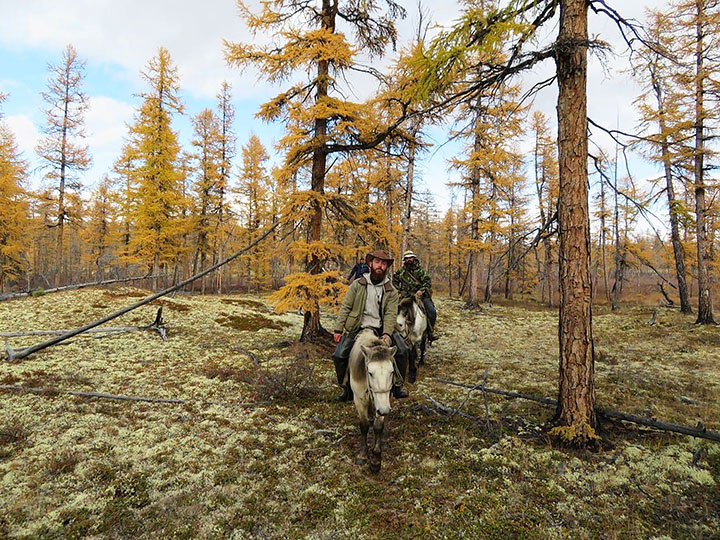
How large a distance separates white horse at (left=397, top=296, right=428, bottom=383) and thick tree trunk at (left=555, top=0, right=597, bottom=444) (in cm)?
366

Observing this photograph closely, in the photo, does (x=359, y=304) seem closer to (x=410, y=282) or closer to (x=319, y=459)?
(x=319, y=459)

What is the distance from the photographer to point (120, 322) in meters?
12.4

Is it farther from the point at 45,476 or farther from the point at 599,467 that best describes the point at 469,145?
the point at 45,476

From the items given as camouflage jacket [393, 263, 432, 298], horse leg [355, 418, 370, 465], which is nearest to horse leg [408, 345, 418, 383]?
camouflage jacket [393, 263, 432, 298]

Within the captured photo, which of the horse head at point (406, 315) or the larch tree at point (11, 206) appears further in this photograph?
the larch tree at point (11, 206)

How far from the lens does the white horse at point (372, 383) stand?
3908mm

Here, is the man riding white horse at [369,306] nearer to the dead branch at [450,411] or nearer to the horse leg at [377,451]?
the horse leg at [377,451]

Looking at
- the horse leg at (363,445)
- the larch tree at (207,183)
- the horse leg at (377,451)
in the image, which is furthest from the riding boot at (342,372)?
the larch tree at (207,183)

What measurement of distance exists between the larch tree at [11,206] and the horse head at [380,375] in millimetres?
27229

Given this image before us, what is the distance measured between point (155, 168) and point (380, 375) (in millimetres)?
22970

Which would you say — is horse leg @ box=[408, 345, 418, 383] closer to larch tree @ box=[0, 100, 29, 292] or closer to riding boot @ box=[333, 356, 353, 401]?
riding boot @ box=[333, 356, 353, 401]

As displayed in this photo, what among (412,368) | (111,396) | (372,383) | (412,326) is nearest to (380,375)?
(372,383)

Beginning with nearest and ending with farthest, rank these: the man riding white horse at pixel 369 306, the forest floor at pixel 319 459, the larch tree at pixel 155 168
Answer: the forest floor at pixel 319 459, the man riding white horse at pixel 369 306, the larch tree at pixel 155 168

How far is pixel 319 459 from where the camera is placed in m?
4.51
